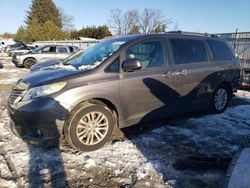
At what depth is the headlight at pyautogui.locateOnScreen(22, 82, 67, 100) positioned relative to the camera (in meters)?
4.15

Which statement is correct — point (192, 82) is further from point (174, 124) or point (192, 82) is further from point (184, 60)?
point (174, 124)

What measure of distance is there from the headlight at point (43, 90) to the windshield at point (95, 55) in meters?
0.61

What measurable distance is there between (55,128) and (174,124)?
256 cm

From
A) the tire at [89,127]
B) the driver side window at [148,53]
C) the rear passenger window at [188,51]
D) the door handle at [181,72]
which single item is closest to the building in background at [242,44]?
the rear passenger window at [188,51]

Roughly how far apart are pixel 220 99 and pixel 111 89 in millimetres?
3240

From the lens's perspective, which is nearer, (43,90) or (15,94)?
(43,90)

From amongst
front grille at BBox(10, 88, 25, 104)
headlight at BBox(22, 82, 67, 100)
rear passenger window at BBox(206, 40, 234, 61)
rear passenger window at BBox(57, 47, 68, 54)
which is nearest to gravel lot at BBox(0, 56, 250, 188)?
front grille at BBox(10, 88, 25, 104)

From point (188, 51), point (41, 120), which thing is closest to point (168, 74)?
point (188, 51)

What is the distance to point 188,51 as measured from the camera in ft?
19.2

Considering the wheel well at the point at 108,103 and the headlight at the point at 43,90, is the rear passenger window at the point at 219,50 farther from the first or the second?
the headlight at the point at 43,90

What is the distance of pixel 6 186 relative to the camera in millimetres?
3389

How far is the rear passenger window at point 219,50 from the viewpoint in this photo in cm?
644

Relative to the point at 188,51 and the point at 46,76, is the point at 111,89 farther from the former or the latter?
the point at 188,51

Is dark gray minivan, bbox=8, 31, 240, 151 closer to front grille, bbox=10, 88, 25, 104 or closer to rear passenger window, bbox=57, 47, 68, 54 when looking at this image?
front grille, bbox=10, 88, 25, 104
